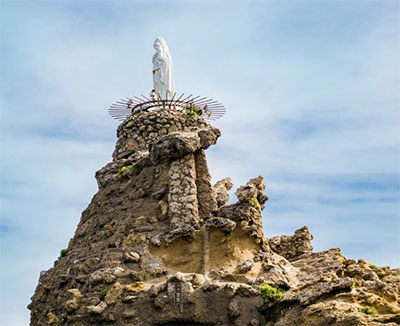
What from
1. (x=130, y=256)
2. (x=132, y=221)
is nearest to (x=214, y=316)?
(x=130, y=256)

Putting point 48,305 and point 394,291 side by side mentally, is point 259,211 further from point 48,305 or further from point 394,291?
point 48,305

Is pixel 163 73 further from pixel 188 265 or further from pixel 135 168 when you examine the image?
pixel 188 265

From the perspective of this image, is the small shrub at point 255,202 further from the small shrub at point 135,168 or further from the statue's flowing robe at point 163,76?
the statue's flowing robe at point 163,76

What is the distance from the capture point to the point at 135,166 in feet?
81.6

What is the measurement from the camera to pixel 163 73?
28625mm

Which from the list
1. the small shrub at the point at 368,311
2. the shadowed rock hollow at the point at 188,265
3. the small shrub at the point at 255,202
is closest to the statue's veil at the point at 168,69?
the shadowed rock hollow at the point at 188,265

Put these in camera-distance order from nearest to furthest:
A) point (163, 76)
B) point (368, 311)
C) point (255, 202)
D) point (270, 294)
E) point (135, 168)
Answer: point (368, 311)
point (270, 294)
point (255, 202)
point (135, 168)
point (163, 76)

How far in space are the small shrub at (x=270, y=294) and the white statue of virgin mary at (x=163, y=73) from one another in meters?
10.7

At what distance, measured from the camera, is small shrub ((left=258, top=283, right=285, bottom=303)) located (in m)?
19.8

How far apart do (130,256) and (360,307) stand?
731cm

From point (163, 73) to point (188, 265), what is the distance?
32.3ft

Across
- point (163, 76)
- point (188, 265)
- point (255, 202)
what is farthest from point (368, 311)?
point (163, 76)

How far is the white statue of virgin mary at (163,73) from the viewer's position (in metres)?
28.4

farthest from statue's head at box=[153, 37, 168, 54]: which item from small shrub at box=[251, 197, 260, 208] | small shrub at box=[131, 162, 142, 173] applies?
small shrub at box=[251, 197, 260, 208]
